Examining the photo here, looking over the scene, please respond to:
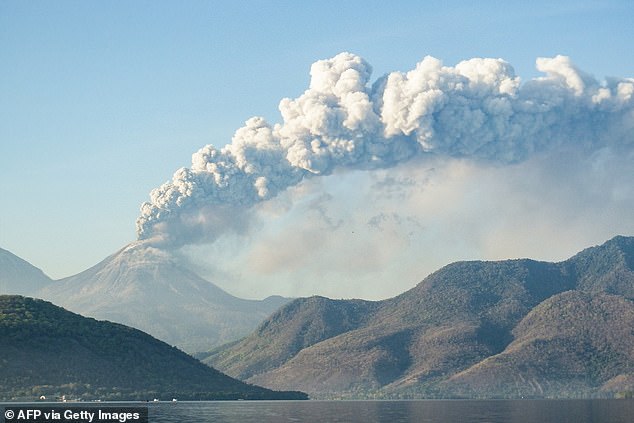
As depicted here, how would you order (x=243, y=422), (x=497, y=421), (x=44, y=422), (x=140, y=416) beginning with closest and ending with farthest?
(x=140, y=416) < (x=44, y=422) < (x=243, y=422) < (x=497, y=421)

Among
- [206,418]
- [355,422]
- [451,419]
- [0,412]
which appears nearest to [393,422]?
[355,422]

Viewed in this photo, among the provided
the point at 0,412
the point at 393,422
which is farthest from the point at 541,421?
the point at 0,412

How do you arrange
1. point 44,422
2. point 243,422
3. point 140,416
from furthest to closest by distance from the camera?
1. point 243,422
2. point 44,422
3. point 140,416

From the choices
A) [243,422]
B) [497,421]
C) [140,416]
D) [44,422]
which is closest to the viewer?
[140,416]

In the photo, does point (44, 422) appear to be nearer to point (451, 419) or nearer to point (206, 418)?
point (206, 418)

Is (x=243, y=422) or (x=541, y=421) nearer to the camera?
(x=243, y=422)

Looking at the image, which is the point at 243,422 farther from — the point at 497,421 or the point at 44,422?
the point at 44,422

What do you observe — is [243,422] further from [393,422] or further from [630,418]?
[630,418]

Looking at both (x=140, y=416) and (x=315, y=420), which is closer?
(x=140, y=416)
